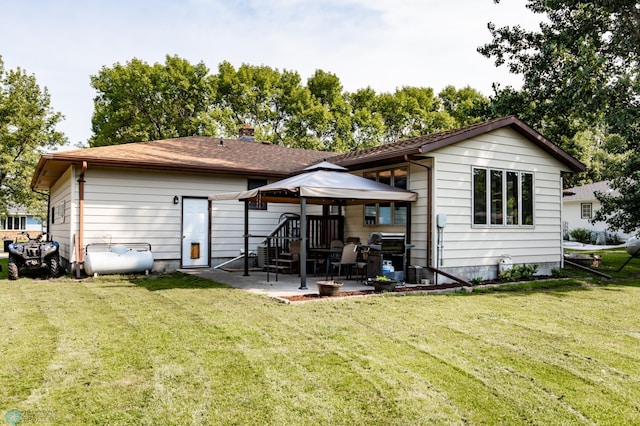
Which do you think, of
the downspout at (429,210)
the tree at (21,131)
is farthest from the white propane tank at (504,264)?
the tree at (21,131)

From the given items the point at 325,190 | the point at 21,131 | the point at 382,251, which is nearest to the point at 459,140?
the point at 382,251

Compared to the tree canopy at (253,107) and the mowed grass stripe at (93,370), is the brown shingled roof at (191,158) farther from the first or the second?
the tree canopy at (253,107)

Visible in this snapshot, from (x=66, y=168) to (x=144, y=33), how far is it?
4.75m

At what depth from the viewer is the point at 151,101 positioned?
28.0m

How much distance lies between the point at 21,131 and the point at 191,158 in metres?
14.0

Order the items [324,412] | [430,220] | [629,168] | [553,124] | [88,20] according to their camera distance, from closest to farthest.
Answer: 1. [324,412]
2. [430,220]
3. [88,20]
4. [629,168]
5. [553,124]

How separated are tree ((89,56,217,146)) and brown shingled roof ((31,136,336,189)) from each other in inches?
475

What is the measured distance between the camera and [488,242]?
9742 millimetres

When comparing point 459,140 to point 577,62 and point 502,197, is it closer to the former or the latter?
point 502,197

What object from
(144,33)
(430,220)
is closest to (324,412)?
(430,220)

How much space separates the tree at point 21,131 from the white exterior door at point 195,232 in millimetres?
13726

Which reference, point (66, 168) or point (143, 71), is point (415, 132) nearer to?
point (143, 71)

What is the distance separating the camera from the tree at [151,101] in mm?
27406

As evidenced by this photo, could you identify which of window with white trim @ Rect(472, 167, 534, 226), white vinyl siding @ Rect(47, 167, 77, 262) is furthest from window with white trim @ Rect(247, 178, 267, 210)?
window with white trim @ Rect(472, 167, 534, 226)
